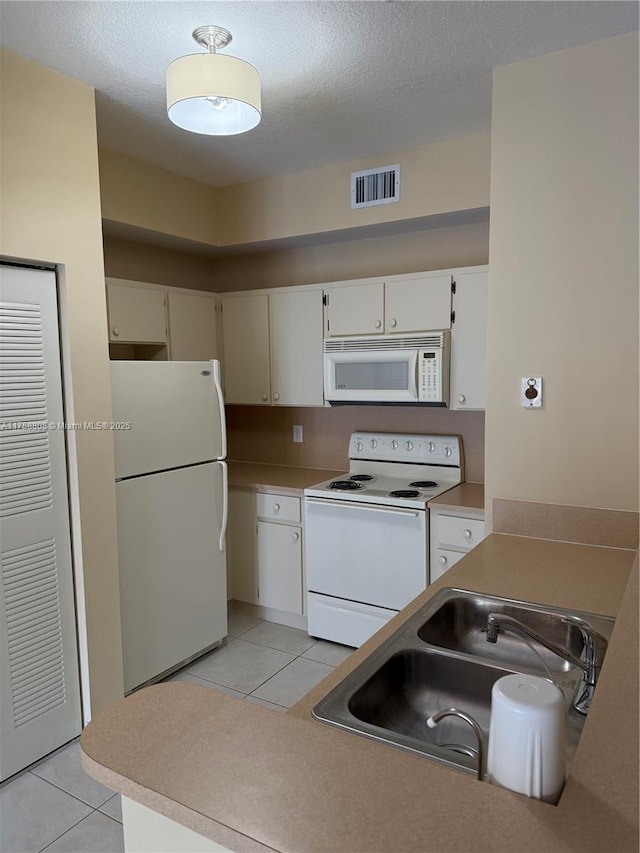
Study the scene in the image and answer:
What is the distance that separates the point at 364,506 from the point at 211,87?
199 cm

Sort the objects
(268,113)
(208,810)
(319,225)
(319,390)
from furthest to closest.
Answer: (319,390) → (319,225) → (268,113) → (208,810)

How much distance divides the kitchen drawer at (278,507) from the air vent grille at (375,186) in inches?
65.2

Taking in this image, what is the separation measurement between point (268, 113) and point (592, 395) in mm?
1798

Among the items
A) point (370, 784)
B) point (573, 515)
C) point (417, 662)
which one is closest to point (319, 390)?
point (573, 515)

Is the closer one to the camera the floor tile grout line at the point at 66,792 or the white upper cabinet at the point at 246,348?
the floor tile grout line at the point at 66,792

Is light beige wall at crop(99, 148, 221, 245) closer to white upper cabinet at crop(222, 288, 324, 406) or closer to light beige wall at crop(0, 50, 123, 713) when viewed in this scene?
white upper cabinet at crop(222, 288, 324, 406)

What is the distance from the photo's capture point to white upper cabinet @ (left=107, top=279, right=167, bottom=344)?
3199 millimetres

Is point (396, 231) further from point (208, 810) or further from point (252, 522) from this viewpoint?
point (208, 810)

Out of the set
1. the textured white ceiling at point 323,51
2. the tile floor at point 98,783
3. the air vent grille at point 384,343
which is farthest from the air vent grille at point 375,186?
the tile floor at point 98,783

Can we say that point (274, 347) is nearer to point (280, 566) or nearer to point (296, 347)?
point (296, 347)

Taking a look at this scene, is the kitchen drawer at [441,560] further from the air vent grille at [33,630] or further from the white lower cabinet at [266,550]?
the air vent grille at [33,630]

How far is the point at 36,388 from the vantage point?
90.9 inches

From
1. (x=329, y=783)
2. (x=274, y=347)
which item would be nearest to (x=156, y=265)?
(x=274, y=347)

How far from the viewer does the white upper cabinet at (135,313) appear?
320 centimetres
